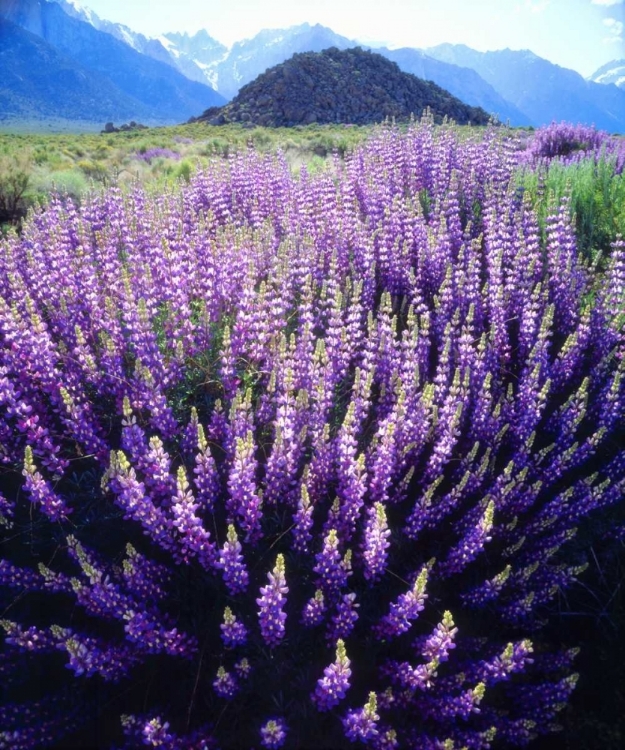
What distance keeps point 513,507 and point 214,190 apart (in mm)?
6139

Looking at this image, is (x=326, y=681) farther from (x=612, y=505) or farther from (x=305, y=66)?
(x=305, y=66)

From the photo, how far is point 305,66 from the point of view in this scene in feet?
174

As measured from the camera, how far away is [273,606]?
2217mm

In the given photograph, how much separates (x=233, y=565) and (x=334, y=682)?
2.20ft

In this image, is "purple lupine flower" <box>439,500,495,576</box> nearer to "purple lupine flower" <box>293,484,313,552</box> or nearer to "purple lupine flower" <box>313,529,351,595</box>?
"purple lupine flower" <box>313,529,351,595</box>

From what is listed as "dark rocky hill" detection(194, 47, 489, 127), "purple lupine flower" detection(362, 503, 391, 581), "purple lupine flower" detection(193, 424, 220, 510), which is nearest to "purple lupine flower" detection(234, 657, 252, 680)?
"purple lupine flower" detection(362, 503, 391, 581)

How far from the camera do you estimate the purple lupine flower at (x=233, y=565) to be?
2314 millimetres

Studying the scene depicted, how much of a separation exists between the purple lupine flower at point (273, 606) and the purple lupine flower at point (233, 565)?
0.20 metres

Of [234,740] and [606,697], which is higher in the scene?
[606,697]

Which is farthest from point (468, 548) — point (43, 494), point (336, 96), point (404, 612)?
point (336, 96)

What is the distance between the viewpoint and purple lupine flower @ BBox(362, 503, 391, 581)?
240 centimetres

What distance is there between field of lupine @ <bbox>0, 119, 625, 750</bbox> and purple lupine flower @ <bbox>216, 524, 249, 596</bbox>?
11mm

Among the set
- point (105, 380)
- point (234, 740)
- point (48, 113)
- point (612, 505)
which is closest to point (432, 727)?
point (234, 740)

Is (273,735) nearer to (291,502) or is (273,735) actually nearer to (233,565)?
(233,565)
